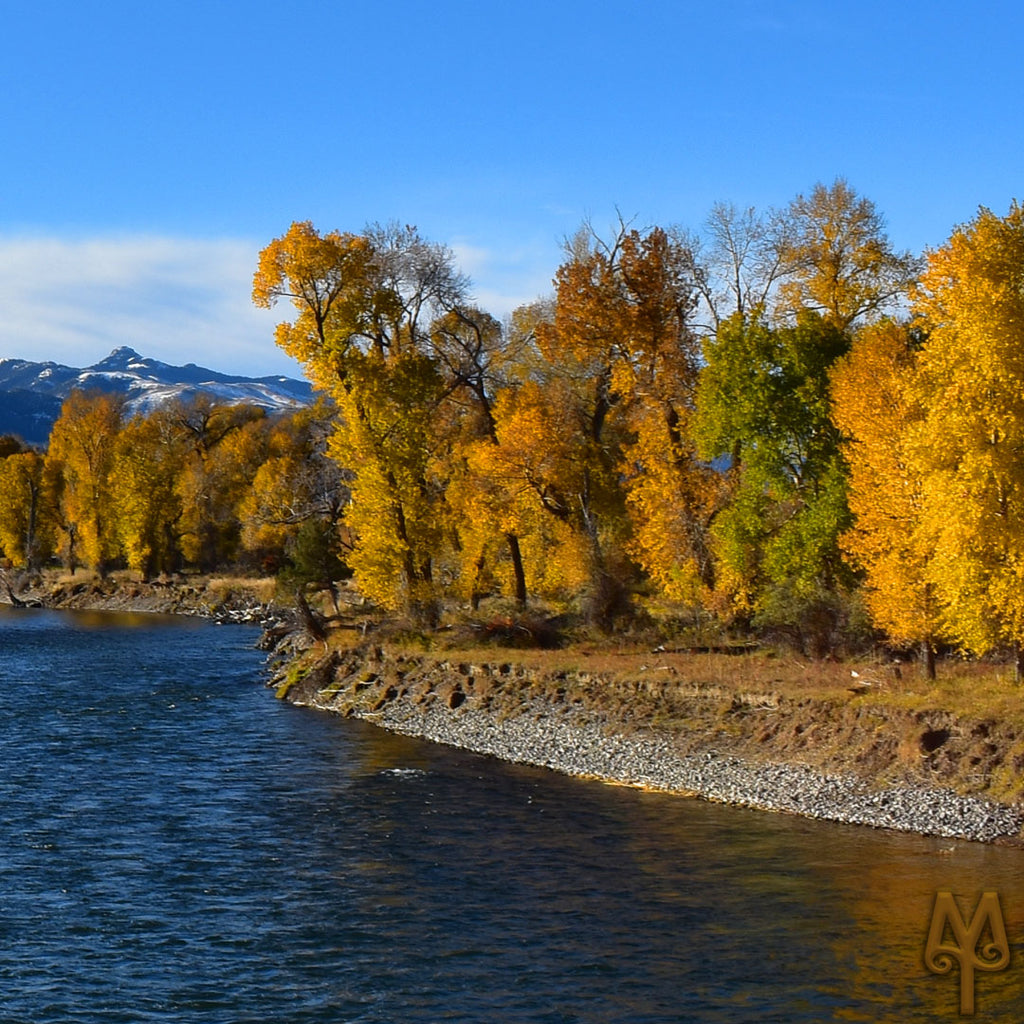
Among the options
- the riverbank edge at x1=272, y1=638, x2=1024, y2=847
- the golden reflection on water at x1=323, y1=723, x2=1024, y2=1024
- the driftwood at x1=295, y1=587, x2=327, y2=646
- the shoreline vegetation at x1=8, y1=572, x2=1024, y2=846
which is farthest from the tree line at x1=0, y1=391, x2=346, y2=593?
the golden reflection on water at x1=323, y1=723, x2=1024, y2=1024

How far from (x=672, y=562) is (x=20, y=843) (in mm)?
27391

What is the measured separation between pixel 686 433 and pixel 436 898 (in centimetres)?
2741


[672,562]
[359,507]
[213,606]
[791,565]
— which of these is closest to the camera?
[791,565]

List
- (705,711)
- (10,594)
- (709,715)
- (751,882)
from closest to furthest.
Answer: (751,882), (709,715), (705,711), (10,594)

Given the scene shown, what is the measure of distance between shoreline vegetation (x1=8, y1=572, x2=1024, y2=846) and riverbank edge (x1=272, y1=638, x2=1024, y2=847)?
0.05 metres

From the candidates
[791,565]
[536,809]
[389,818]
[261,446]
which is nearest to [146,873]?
[389,818]

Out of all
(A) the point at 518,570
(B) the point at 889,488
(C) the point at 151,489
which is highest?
(C) the point at 151,489

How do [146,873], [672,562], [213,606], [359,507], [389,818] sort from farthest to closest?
[213,606]
[359,507]
[672,562]
[389,818]
[146,873]

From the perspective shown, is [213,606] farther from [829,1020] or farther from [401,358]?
[829,1020]

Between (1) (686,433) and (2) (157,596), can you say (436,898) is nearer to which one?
(1) (686,433)

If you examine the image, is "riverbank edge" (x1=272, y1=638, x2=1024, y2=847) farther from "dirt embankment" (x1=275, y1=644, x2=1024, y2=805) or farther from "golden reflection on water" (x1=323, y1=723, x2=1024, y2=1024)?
"golden reflection on water" (x1=323, y1=723, x2=1024, y2=1024)

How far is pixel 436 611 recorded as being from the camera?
50.3 metres

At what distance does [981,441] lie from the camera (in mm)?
30156

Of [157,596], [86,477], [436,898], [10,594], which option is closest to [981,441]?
[436,898]
